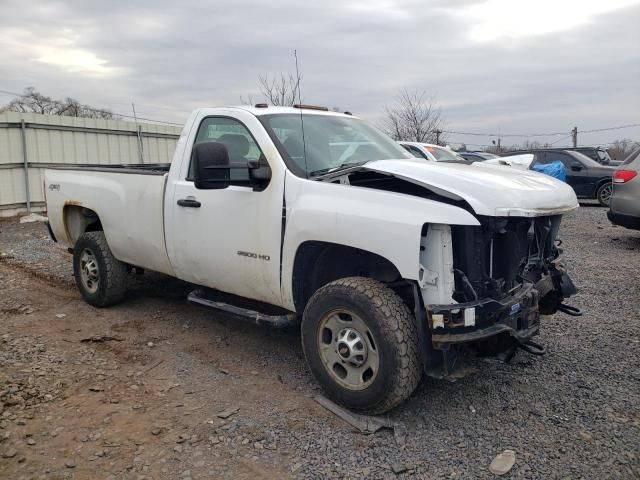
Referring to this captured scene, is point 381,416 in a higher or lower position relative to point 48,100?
lower

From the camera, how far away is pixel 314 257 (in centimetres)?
387

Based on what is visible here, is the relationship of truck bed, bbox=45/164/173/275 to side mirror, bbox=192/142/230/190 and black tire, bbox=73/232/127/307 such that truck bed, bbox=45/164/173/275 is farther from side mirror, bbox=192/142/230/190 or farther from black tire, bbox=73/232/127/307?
side mirror, bbox=192/142/230/190

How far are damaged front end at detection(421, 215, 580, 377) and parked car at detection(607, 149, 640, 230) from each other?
5535 mm

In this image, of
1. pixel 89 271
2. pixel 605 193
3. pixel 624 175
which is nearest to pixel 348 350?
pixel 89 271

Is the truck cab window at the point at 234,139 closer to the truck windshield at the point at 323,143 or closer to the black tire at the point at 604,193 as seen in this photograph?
the truck windshield at the point at 323,143

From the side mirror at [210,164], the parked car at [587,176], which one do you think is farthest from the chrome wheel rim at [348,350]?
the parked car at [587,176]

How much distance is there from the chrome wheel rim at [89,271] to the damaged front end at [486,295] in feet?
13.0

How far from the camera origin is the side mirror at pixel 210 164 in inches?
148

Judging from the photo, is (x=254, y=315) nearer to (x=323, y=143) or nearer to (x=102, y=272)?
(x=323, y=143)

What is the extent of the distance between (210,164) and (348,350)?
1.58 m

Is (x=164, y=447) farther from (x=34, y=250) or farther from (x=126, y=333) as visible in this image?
(x=34, y=250)

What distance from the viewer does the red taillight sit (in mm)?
8414

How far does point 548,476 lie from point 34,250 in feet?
29.2

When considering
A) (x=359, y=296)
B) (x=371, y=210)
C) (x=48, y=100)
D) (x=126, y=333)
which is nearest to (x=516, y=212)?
(x=371, y=210)
